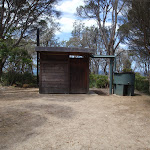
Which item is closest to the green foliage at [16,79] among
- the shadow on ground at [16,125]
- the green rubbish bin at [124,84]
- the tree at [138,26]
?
the green rubbish bin at [124,84]

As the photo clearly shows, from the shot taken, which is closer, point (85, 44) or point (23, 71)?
point (23, 71)

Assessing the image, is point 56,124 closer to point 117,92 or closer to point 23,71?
point 117,92

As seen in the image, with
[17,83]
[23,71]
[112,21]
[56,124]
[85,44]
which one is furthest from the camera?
Answer: [85,44]

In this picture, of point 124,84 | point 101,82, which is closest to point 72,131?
point 124,84

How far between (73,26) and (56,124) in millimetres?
21887

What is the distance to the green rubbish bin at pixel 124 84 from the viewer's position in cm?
763

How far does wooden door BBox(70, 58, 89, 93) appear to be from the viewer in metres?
7.98

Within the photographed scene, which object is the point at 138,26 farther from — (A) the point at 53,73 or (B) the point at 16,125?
(B) the point at 16,125

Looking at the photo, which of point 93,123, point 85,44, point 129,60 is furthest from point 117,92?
point 129,60

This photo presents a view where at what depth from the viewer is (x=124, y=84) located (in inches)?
302

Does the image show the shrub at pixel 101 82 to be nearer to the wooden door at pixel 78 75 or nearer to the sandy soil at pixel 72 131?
the wooden door at pixel 78 75

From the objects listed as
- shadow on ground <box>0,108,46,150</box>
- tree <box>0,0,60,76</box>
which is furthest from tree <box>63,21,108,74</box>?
shadow on ground <box>0,108,46,150</box>

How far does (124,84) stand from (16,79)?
7402mm

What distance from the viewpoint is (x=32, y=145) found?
244 centimetres
